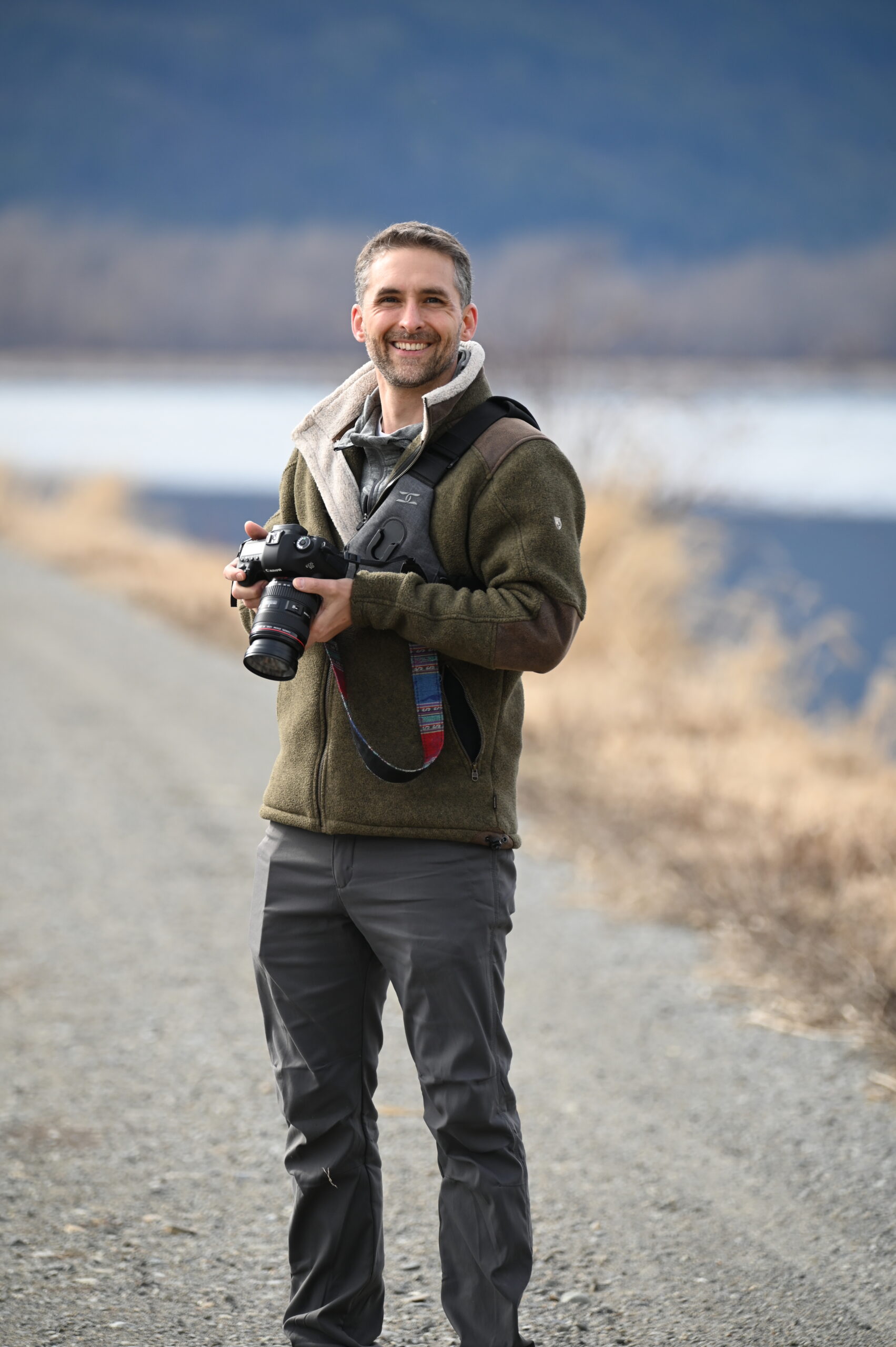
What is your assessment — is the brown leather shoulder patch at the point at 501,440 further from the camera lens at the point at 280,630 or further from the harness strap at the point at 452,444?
the camera lens at the point at 280,630

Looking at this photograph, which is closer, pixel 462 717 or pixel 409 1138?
pixel 462 717

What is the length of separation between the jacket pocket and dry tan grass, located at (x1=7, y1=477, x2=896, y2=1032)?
7.62ft

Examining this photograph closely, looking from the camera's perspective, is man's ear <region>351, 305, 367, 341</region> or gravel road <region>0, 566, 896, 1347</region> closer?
man's ear <region>351, 305, 367, 341</region>

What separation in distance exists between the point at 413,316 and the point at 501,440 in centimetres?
25

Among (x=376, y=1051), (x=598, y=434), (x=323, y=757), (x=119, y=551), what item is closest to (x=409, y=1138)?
(x=376, y=1051)

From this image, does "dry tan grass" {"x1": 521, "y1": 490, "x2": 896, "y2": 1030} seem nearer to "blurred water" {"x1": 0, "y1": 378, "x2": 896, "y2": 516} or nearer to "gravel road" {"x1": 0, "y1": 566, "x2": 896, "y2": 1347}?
"gravel road" {"x1": 0, "y1": 566, "x2": 896, "y2": 1347}

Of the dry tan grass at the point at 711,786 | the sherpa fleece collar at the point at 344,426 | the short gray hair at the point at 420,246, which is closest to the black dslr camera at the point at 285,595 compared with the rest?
the sherpa fleece collar at the point at 344,426

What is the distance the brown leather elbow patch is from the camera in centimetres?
213

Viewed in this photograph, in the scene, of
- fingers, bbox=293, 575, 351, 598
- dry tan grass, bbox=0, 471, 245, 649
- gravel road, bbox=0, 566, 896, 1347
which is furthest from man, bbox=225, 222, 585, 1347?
dry tan grass, bbox=0, 471, 245, 649

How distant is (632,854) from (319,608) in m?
4.03

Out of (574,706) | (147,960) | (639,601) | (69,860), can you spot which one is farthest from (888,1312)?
(639,601)

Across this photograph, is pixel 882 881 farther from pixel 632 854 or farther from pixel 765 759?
pixel 765 759

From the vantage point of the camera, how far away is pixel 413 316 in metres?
2.24

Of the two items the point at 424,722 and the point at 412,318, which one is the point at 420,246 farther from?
the point at 424,722
